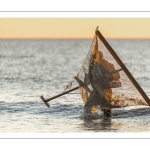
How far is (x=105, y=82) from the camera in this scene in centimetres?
2539

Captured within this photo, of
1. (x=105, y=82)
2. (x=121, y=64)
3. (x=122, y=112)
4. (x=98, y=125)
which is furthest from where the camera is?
(x=122, y=112)

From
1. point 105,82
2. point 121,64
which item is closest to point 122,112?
point 105,82

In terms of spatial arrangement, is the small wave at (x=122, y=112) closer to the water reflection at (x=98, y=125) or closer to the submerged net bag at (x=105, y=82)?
the water reflection at (x=98, y=125)

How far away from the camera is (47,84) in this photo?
44812mm

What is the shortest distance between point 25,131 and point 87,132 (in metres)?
2.66

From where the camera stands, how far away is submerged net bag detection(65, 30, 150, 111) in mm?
24641

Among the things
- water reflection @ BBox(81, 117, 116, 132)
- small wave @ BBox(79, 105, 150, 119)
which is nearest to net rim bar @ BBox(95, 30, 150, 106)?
water reflection @ BBox(81, 117, 116, 132)

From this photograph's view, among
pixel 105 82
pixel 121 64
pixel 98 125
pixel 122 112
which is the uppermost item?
pixel 121 64

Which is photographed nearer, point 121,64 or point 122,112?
point 121,64

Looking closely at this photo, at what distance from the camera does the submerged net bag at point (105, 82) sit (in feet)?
80.8

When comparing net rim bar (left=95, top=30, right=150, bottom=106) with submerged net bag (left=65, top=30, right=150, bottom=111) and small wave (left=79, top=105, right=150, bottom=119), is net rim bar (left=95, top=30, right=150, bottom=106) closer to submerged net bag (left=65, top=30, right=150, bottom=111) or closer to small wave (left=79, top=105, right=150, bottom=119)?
submerged net bag (left=65, top=30, right=150, bottom=111)

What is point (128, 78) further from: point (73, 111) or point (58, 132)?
point (73, 111)

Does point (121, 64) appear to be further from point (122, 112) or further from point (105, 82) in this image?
point (122, 112)
